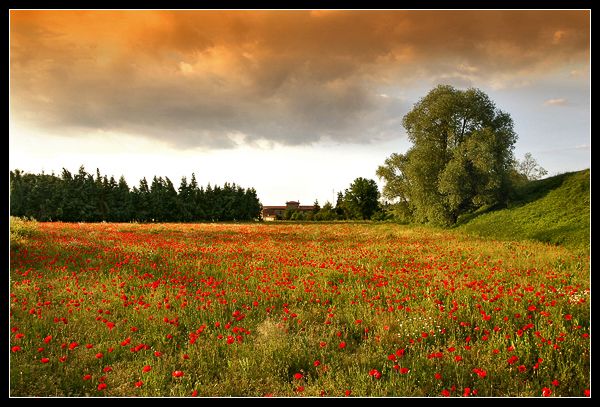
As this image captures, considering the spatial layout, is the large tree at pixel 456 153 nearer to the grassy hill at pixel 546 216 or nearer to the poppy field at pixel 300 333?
the grassy hill at pixel 546 216

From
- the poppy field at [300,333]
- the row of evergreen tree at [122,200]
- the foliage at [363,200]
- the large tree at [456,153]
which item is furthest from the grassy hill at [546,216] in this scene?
the row of evergreen tree at [122,200]

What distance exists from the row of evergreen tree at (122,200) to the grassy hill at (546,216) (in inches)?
2304

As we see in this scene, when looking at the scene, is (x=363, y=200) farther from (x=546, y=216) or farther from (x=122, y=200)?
(x=122, y=200)

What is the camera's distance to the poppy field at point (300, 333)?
158 inches

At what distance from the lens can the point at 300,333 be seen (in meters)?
5.38

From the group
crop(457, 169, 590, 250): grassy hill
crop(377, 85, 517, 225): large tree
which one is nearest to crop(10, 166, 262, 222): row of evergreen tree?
crop(377, 85, 517, 225): large tree

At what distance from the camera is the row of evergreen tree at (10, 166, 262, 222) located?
56844mm

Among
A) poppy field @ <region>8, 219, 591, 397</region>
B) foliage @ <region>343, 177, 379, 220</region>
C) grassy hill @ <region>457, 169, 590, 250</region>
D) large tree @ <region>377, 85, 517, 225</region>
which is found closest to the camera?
poppy field @ <region>8, 219, 591, 397</region>

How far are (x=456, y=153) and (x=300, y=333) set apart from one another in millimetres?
26718

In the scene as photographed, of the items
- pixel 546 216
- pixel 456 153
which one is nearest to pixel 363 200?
pixel 456 153

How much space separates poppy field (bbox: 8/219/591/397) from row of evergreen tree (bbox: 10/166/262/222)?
180 feet

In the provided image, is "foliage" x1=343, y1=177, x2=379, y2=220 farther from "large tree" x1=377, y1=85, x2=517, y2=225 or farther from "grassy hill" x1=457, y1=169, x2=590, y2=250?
"grassy hill" x1=457, y1=169, x2=590, y2=250
